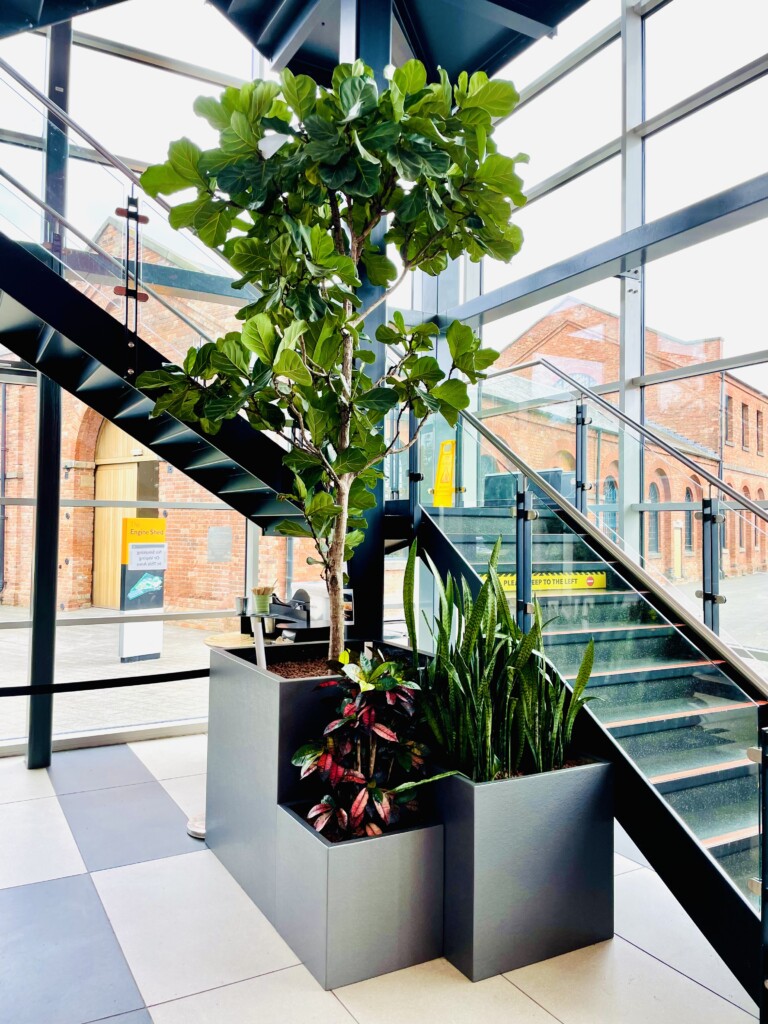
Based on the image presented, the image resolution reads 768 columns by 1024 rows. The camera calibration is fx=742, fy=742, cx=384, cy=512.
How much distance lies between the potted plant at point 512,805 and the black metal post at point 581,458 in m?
1.40

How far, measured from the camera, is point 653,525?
3432 millimetres

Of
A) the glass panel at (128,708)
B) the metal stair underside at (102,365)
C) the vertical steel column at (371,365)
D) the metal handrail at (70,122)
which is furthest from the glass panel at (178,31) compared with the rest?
the glass panel at (128,708)

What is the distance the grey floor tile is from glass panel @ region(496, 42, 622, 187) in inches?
219

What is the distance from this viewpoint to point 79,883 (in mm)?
2979

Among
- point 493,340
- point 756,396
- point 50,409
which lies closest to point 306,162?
point 50,409

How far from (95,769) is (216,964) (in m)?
2.37

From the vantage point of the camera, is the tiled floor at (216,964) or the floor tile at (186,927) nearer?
the tiled floor at (216,964)

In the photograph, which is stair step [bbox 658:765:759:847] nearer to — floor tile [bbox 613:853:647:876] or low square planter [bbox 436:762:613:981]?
low square planter [bbox 436:762:613:981]

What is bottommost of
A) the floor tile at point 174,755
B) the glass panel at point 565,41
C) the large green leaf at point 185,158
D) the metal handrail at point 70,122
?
the floor tile at point 174,755

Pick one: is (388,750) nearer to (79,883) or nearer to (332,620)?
(332,620)

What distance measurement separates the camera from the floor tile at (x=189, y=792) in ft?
12.5

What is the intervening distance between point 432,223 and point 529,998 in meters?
2.62

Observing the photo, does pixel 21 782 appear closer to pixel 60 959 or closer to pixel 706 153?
pixel 60 959

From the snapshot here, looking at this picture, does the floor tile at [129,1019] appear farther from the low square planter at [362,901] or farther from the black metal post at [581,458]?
the black metal post at [581,458]
